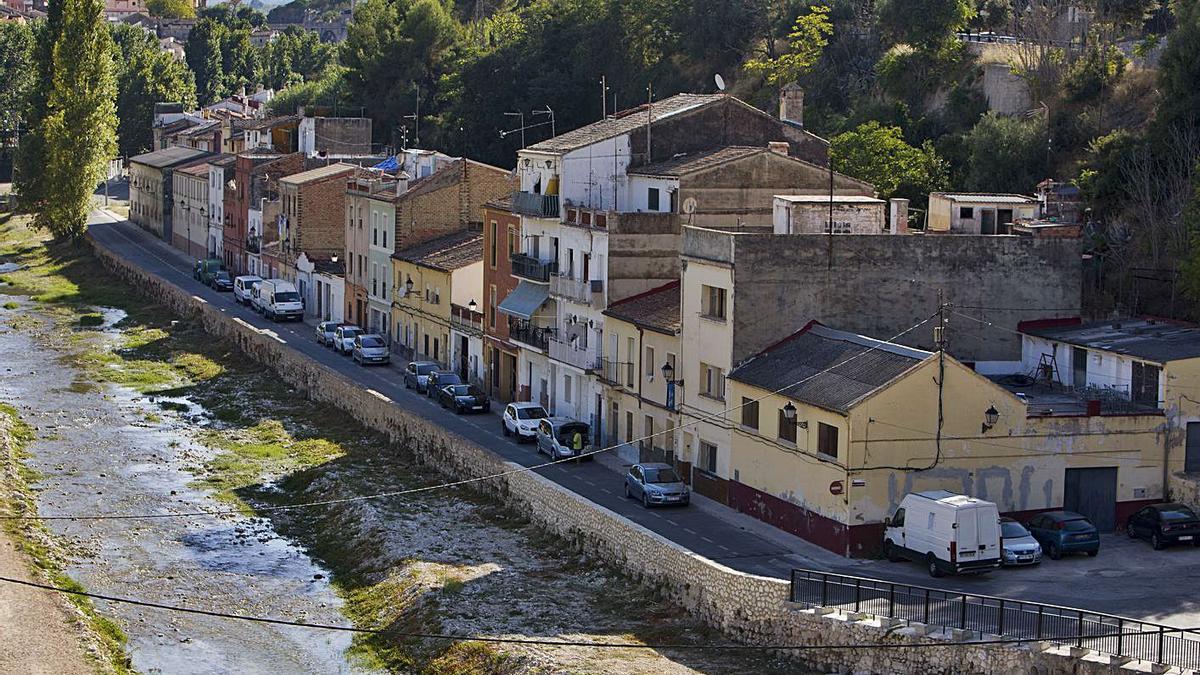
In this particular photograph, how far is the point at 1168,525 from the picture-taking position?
4659 cm

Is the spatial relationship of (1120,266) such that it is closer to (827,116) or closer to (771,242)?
(771,242)

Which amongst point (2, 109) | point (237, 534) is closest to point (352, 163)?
point (237, 534)

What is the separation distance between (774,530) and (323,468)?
21.1 m

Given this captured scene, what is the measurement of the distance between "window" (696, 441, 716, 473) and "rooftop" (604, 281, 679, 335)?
3747mm

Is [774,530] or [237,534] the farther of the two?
[237,534]

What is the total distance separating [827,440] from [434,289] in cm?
3340

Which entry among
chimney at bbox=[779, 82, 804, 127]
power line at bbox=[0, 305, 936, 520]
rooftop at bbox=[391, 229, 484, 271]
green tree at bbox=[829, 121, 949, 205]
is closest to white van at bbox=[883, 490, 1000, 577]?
power line at bbox=[0, 305, 936, 520]

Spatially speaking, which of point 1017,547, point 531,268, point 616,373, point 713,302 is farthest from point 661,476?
point 531,268

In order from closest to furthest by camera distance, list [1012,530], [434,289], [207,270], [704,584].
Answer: [704,584] → [1012,530] → [434,289] → [207,270]

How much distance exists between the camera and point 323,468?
6475 cm

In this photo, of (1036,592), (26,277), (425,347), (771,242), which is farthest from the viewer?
(26,277)

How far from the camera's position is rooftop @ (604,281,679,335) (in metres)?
57.0

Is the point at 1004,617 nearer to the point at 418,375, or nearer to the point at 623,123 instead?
the point at 623,123

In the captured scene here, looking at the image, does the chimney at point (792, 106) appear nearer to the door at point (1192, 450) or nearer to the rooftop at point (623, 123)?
the rooftop at point (623, 123)
